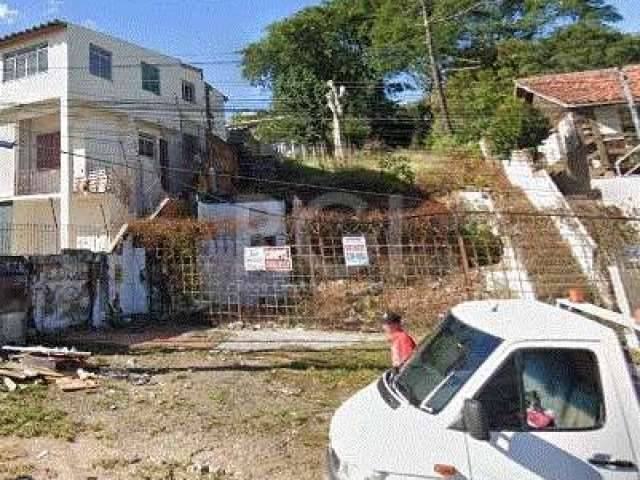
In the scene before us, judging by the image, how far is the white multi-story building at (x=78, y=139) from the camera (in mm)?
20531

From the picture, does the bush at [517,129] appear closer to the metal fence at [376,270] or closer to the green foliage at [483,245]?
the metal fence at [376,270]

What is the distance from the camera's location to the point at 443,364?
3818 mm

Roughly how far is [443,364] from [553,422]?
2.45 ft

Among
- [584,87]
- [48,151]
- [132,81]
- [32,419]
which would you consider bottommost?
[32,419]

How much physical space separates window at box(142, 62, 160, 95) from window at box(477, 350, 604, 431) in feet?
75.2

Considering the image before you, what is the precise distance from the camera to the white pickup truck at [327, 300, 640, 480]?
10.5 feet

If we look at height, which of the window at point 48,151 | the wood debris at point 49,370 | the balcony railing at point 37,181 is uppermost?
the window at point 48,151

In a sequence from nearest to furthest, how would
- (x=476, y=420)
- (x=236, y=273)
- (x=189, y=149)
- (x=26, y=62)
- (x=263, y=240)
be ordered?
(x=476, y=420), (x=236, y=273), (x=263, y=240), (x=26, y=62), (x=189, y=149)

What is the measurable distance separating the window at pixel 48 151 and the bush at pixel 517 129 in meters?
17.1

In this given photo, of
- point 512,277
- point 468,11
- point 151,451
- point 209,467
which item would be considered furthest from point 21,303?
point 468,11

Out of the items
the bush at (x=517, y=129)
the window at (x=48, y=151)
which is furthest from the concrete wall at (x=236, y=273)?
the bush at (x=517, y=129)

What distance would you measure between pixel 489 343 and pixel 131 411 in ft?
16.9

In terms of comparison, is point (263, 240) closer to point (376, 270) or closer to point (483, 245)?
point (376, 270)

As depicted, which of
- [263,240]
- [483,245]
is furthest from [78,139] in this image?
[483,245]
